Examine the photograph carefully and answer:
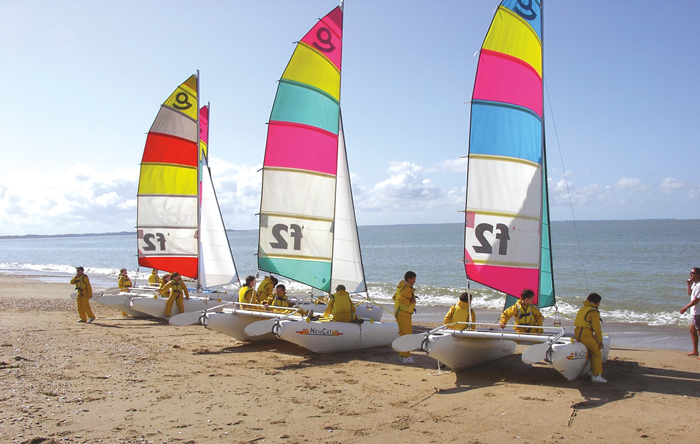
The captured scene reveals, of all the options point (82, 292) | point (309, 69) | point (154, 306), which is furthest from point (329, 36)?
point (82, 292)

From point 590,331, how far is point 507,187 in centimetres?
250

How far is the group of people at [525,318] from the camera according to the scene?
6.50 meters

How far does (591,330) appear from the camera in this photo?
6480 mm

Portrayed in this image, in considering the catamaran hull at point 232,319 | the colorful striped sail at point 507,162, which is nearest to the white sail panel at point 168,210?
the catamaran hull at point 232,319

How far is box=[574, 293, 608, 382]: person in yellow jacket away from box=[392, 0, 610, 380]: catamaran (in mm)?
1440

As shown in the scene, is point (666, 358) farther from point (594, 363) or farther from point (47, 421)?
point (47, 421)

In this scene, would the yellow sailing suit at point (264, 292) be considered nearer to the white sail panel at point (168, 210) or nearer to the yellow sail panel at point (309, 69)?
the yellow sail panel at point (309, 69)

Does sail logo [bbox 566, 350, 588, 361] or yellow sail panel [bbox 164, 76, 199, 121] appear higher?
yellow sail panel [bbox 164, 76, 199, 121]

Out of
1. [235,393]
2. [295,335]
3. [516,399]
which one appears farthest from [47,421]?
[516,399]

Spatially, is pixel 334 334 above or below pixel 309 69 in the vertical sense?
below

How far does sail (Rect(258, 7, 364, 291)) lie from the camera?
10156mm

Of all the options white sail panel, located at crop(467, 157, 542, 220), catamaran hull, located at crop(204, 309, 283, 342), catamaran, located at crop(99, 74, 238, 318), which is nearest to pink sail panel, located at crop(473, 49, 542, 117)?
white sail panel, located at crop(467, 157, 542, 220)

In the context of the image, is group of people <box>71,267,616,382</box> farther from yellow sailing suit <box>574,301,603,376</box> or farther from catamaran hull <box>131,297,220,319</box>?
catamaran hull <box>131,297,220,319</box>

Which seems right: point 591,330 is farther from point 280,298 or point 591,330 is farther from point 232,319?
point 232,319
